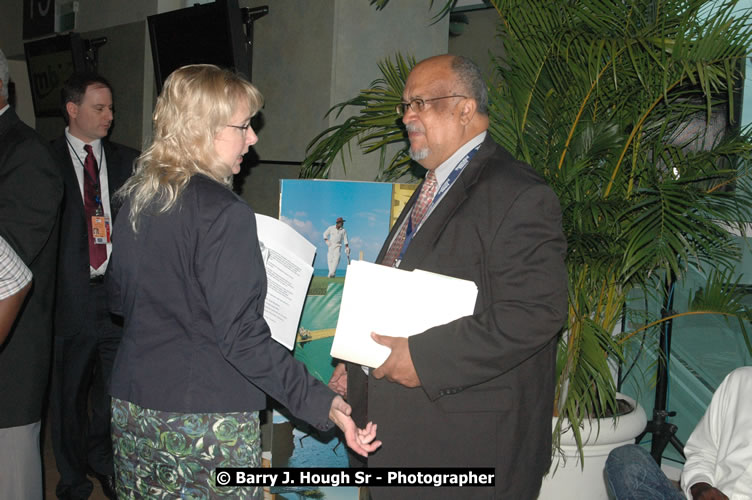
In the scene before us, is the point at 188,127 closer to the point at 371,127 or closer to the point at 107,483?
the point at 371,127

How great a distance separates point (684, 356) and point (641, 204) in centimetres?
204

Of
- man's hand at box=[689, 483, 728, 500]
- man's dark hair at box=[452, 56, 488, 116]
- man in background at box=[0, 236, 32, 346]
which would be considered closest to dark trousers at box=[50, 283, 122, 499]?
man in background at box=[0, 236, 32, 346]

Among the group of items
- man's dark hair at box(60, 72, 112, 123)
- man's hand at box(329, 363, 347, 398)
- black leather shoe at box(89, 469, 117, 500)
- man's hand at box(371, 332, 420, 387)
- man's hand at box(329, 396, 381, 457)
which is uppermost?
man's dark hair at box(60, 72, 112, 123)

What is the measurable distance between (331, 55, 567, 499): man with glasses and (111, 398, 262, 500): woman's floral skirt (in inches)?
15.8

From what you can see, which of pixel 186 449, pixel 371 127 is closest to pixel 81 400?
pixel 371 127

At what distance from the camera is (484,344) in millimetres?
1688

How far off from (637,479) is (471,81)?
119 centimetres

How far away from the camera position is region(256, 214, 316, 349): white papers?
6.22 ft

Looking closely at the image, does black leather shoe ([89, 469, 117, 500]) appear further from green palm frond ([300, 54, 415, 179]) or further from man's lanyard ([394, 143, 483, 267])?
man's lanyard ([394, 143, 483, 267])

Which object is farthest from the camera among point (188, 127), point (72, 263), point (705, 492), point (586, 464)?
point (72, 263)

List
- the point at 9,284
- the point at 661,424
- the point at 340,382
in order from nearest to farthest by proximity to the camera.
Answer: the point at 9,284 → the point at 340,382 → the point at 661,424

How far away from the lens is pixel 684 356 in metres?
4.26

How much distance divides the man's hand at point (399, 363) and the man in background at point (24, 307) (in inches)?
42.6

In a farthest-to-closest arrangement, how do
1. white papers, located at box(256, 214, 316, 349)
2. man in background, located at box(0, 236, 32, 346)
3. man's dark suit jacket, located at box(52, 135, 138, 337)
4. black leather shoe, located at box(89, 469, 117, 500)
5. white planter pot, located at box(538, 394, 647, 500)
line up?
1. black leather shoe, located at box(89, 469, 117, 500)
2. man's dark suit jacket, located at box(52, 135, 138, 337)
3. white planter pot, located at box(538, 394, 647, 500)
4. white papers, located at box(256, 214, 316, 349)
5. man in background, located at box(0, 236, 32, 346)
